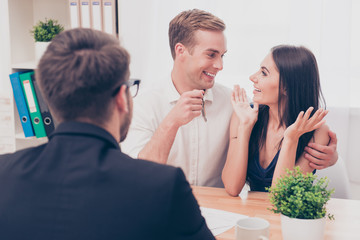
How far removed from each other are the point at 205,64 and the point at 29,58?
120cm

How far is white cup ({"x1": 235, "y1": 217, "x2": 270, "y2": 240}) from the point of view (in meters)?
1.07

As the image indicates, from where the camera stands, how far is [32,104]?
8.02 ft

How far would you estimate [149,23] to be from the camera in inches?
106

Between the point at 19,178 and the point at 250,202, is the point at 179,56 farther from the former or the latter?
the point at 19,178

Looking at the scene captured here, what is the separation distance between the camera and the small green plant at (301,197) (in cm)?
112

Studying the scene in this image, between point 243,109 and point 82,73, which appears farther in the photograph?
point 243,109

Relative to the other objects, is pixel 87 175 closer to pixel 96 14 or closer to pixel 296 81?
pixel 296 81

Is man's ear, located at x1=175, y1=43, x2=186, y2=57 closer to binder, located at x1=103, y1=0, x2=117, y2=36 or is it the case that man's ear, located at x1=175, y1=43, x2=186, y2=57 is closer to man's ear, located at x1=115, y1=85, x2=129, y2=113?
binder, located at x1=103, y1=0, x2=117, y2=36

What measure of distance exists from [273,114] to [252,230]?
0.97 m

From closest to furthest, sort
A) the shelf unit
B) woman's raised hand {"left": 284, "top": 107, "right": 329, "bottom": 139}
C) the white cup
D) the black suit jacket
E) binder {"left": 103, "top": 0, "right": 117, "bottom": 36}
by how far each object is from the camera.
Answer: the black suit jacket
the white cup
woman's raised hand {"left": 284, "top": 107, "right": 329, "bottom": 139}
binder {"left": 103, "top": 0, "right": 117, "bottom": 36}
the shelf unit

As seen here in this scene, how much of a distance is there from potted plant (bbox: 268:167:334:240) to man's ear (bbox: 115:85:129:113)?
18.9 inches

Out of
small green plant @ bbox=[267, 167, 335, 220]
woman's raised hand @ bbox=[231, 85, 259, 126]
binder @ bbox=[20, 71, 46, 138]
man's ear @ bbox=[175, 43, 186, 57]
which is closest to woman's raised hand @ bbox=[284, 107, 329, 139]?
woman's raised hand @ bbox=[231, 85, 259, 126]

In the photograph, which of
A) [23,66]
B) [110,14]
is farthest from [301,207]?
[23,66]

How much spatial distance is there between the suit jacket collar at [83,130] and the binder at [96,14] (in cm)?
159
